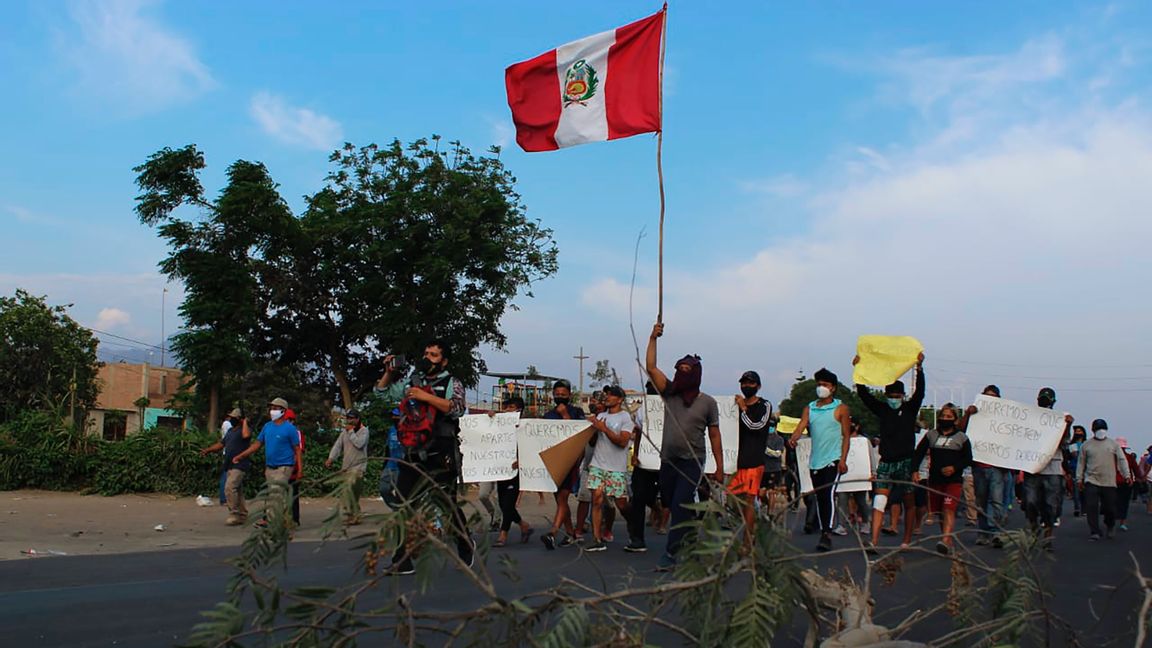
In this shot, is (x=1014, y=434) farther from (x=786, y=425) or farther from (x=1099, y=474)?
(x=786, y=425)

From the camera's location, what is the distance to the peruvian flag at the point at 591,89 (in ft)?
30.6

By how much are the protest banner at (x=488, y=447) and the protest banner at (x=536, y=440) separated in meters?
0.15

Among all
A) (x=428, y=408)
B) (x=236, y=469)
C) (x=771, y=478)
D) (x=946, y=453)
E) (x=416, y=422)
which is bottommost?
(x=771, y=478)

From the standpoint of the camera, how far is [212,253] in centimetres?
3384

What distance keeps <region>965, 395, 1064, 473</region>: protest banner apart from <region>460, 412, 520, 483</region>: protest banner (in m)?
5.40

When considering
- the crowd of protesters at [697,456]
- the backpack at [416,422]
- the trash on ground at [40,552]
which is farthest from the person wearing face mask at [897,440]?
the trash on ground at [40,552]

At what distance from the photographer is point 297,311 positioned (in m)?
40.0

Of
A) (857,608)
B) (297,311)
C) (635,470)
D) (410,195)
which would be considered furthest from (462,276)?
(857,608)

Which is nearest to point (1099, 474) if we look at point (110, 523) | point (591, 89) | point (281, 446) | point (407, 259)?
point (591, 89)

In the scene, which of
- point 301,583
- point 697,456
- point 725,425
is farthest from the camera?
point 725,425

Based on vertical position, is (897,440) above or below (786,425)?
below

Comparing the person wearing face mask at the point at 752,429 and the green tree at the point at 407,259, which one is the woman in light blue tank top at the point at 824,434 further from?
the green tree at the point at 407,259

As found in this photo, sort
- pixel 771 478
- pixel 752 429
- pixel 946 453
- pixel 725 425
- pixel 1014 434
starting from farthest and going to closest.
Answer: pixel 771 478, pixel 725 425, pixel 1014 434, pixel 946 453, pixel 752 429

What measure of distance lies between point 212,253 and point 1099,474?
91.8 ft
